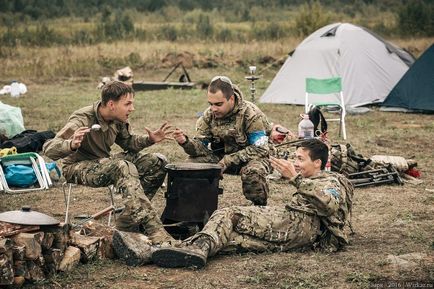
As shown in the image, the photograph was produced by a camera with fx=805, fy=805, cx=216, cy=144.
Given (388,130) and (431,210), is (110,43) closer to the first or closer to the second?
(388,130)

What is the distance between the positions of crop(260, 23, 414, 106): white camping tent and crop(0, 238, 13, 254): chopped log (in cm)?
1197

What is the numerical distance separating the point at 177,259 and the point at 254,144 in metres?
2.18

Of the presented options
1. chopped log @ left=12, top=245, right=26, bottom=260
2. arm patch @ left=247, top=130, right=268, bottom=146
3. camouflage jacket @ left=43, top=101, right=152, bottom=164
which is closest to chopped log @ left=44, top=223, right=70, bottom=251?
chopped log @ left=12, top=245, right=26, bottom=260

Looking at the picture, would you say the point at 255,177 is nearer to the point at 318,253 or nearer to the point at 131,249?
the point at 318,253

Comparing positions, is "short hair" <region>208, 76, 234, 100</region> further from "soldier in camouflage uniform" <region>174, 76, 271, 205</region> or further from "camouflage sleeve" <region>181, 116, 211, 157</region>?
"camouflage sleeve" <region>181, 116, 211, 157</region>

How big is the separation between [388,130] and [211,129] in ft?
21.7

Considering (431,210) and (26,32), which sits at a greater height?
(431,210)

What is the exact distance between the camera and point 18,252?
5.43 metres

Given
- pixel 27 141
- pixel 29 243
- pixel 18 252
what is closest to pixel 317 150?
pixel 29 243

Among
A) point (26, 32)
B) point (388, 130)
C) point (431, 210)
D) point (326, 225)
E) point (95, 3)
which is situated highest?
point (326, 225)

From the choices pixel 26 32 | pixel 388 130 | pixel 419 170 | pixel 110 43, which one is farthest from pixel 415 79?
pixel 26 32

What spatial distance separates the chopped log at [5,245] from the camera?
5.28 metres

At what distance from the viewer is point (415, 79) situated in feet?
52.9

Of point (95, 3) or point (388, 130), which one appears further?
point (95, 3)
